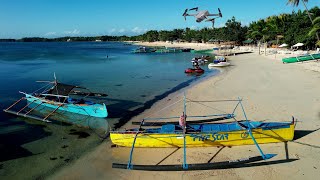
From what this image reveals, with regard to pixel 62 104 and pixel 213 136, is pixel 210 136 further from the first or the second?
pixel 62 104

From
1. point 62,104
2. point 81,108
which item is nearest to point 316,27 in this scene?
point 81,108

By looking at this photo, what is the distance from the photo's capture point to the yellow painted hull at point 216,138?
13375mm

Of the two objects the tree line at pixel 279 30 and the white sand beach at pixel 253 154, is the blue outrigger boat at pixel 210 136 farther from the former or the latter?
the tree line at pixel 279 30

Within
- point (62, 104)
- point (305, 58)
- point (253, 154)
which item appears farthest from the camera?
point (305, 58)

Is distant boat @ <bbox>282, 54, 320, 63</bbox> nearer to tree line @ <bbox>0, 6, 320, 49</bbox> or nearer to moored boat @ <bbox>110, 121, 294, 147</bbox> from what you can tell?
tree line @ <bbox>0, 6, 320, 49</bbox>

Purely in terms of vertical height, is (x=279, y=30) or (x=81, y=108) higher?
(x=279, y=30)

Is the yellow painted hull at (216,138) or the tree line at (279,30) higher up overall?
the tree line at (279,30)

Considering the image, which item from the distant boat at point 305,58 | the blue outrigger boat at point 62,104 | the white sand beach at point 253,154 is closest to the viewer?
the white sand beach at point 253,154

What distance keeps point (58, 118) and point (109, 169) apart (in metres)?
9.94

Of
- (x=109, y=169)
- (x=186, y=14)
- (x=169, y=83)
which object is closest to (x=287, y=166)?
(x=109, y=169)

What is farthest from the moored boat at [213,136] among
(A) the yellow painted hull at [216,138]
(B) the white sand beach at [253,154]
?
(B) the white sand beach at [253,154]

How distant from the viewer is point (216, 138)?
529 inches

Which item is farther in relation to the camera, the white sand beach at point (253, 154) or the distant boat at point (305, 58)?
the distant boat at point (305, 58)

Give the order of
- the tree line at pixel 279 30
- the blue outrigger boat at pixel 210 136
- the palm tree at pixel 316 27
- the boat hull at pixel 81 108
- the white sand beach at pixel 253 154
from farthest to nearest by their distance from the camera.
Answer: the tree line at pixel 279 30
the palm tree at pixel 316 27
the boat hull at pixel 81 108
the blue outrigger boat at pixel 210 136
the white sand beach at pixel 253 154
